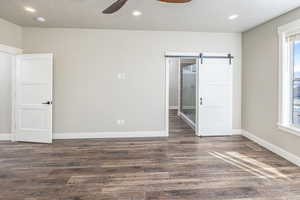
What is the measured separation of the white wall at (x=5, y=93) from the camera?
4.78 meters

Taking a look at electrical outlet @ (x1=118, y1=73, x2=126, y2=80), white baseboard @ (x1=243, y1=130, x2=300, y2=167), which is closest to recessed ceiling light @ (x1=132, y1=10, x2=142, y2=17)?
electrical outlet @ (x1=118, y1=73, x2=126, y2=80)

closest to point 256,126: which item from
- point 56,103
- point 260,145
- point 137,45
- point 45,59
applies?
point 260,145

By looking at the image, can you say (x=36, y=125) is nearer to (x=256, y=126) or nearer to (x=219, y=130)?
(x=219, y=130)

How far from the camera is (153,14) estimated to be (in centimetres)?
391

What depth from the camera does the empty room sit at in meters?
3.02

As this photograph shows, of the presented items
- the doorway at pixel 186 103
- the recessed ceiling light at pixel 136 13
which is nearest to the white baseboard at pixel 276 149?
the doorway at pixel 186 103

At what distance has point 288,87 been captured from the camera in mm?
3826

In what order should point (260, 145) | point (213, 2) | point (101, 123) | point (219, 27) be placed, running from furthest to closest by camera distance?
point (101, 123)
point (219, 27)
point (260, 145)
point (213, 2)

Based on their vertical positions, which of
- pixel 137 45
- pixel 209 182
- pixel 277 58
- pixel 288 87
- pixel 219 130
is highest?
pixel 137 45

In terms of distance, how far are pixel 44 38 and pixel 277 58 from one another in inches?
203

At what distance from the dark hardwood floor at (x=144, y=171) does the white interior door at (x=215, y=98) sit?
698 millimetres

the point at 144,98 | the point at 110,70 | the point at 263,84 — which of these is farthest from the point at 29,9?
the point at 263,84

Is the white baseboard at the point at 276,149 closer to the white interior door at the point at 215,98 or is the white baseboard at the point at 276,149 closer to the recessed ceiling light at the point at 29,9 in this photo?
the white interior door at the point at 215,98

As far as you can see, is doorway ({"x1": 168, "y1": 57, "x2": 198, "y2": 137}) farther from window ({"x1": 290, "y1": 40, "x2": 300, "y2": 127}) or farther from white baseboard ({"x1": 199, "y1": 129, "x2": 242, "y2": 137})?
window ({"x1": 290, "y1": 40, "x2": 300, "y2": 127})
